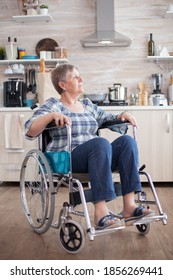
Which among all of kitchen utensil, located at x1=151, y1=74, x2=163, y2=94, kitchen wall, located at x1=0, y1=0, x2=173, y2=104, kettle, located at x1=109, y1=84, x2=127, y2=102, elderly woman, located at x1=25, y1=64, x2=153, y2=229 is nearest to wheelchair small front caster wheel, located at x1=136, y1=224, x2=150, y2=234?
elderly woman, located at x1=25, y1=64, x2=153, y2=229

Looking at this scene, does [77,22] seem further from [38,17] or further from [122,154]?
[122,154]

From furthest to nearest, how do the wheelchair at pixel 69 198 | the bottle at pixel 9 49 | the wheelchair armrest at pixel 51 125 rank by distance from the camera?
the bottle at pixel 9 49 → the wheelchair armrest at pixel 51 125 → the wheelchair at pixel 69 198

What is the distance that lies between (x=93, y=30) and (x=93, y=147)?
3.05 m

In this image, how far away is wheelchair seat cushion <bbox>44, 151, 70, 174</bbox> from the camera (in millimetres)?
2352

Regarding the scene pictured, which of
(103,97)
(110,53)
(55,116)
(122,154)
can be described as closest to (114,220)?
(122,154)

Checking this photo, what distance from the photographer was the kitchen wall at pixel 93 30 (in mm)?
5020

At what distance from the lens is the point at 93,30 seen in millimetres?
5051

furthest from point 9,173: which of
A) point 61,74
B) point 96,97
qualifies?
point 61,74

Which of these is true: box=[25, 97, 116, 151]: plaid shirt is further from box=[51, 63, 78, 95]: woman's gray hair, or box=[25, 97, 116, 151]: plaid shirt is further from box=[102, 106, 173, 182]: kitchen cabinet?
box=[102, 106, 173, 182]: kitchen cabinet

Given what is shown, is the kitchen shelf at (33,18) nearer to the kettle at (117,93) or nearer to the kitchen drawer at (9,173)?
the kettle at (117,93)

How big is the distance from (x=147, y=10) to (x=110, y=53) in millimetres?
614

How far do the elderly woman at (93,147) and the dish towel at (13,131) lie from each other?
6.27 ft

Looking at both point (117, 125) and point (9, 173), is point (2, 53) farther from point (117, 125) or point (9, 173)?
point (117, 125)

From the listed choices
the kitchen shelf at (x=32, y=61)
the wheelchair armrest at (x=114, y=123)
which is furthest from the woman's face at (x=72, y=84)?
the kitchen shelf at (x=32, y=61)
